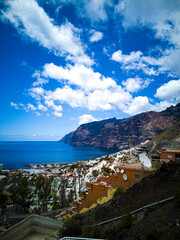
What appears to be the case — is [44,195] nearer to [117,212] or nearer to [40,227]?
[40,227]

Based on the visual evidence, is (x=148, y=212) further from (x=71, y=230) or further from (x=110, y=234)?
(x=71, y=230)

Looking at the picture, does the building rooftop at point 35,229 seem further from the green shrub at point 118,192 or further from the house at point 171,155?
the house at point 171,155

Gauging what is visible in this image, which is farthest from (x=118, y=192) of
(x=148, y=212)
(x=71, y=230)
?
(x=148, y=212)

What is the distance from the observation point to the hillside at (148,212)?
4.66 meters

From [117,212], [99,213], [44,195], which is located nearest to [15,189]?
[44,195]

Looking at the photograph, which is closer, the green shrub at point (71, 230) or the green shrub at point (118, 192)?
the green shrub at point (71, 230)

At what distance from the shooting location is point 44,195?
858 inches

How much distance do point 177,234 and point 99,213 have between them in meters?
6.88

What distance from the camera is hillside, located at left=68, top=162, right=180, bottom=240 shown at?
184 inches

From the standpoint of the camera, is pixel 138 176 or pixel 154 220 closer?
pixel 154 220

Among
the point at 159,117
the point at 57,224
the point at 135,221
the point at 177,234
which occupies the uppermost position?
the point at 159,117

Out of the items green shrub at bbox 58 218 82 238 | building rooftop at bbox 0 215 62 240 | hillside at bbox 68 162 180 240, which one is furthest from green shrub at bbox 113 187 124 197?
building rooftop at bbox 0 215 62 240

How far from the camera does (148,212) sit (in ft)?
21.2

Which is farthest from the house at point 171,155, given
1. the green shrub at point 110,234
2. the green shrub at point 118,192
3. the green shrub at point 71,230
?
the green shrub at point 110,234
